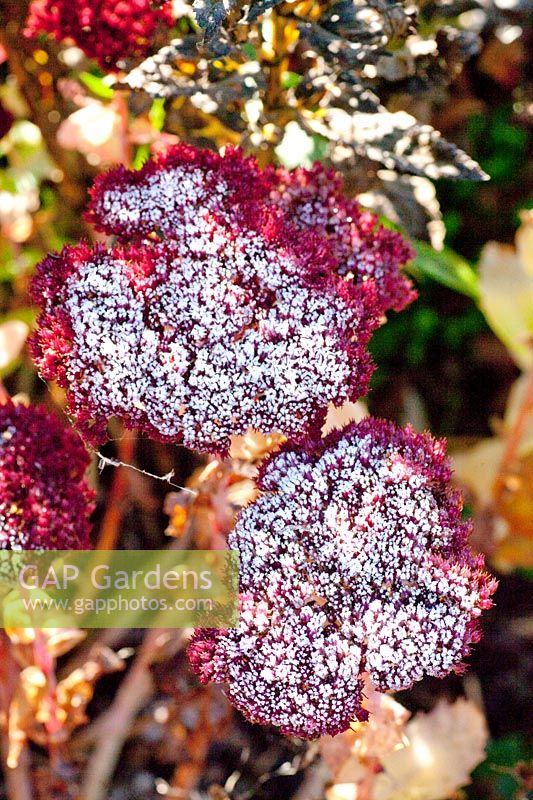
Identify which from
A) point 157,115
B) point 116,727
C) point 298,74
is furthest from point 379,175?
point 116,727

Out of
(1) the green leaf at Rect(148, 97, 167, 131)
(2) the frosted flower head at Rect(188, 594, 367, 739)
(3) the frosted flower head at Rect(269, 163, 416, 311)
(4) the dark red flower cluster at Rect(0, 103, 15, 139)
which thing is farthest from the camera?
(4) the dark red flower cluster at Rect(0, 103, 15, 139)

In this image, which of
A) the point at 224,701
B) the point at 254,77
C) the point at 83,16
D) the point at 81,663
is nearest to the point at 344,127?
the point at 254,77

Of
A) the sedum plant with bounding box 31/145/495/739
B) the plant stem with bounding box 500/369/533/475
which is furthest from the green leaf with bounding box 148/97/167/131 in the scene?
the plant stem with bounding box 500/369/533/475

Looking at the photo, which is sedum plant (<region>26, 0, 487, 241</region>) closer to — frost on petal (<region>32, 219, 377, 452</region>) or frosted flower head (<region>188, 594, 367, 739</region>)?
frost on petal (<region>32, 219, 377, 452</region>)

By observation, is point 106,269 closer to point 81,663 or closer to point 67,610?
point 67,610

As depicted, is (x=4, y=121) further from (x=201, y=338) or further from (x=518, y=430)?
(x=518, y=430)

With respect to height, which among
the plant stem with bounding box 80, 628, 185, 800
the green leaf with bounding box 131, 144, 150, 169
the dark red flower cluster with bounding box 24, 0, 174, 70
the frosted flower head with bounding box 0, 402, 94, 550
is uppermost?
the dark red flower cluster with bounding box 24, 0, 174, 70

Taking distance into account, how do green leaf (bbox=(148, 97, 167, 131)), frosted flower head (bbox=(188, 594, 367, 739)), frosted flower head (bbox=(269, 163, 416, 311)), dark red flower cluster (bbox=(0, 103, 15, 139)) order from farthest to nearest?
1. dark red flower cluster (bbox=(0, 103, 15, 139))
2. green leaf (bbox=(148, 97, 167, 131))
3. frosted flower head (bbox=(269, 163, 416, 311))
4. frosted flower head (bbox=(188, 594, 367, 739))
